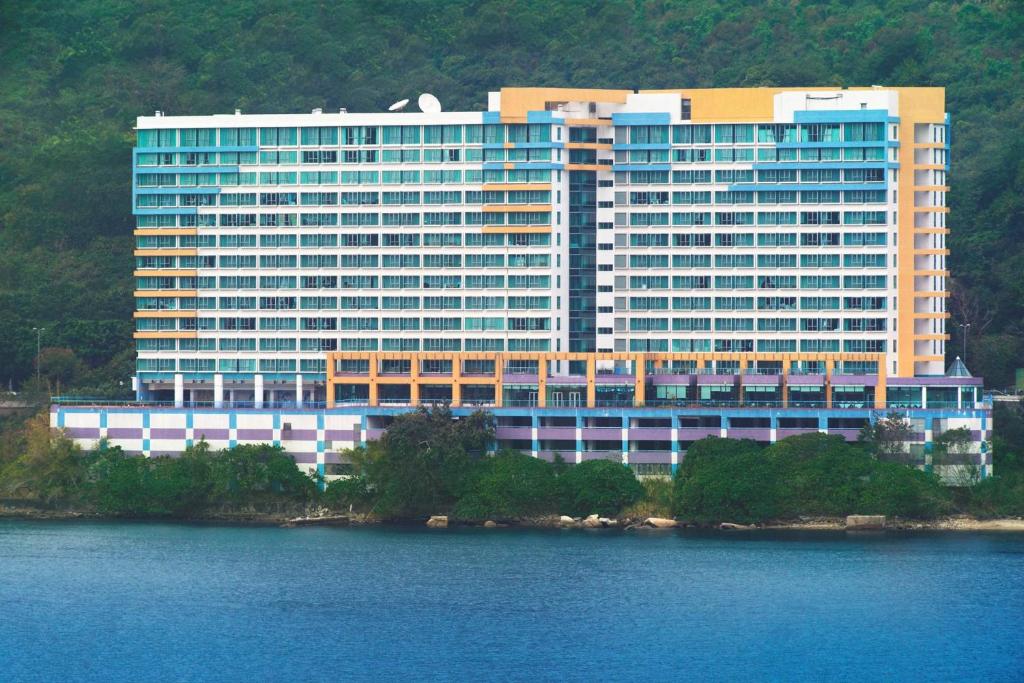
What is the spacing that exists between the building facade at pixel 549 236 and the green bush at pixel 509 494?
1329 centimetres

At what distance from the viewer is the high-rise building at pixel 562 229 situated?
15788 cm

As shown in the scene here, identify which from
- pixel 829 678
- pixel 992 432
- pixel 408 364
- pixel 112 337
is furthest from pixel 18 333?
pixel 829 678

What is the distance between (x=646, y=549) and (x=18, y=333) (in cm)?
6202

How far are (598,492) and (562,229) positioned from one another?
23.4m

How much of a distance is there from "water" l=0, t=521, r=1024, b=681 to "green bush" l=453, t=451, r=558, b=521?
3094mm

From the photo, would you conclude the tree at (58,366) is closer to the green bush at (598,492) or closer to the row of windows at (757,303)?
the row of windows at (757,303)

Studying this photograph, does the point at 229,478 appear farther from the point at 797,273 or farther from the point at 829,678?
the point at 829,678

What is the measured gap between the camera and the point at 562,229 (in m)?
159

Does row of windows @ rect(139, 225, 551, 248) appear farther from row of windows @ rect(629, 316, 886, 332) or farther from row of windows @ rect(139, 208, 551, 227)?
row of windows @ rect(629, 316, 886, 332)

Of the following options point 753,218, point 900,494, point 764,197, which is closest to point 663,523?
point 900,494

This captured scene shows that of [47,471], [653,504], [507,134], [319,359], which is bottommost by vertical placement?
[653,504]

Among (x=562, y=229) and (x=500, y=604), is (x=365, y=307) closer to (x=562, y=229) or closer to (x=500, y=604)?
(x=562, y=229)

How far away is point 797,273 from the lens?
158 meters

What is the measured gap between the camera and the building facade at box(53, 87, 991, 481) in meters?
158
